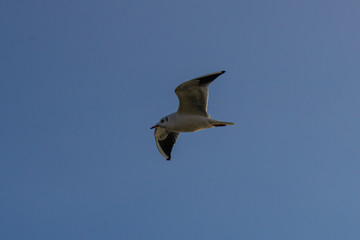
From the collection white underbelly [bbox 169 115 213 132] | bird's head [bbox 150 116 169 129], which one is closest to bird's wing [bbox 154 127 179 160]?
bird's head [bbox 150 116 169 129]

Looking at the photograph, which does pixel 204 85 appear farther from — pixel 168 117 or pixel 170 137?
pixel 170 137

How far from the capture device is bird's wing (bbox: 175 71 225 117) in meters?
10.6

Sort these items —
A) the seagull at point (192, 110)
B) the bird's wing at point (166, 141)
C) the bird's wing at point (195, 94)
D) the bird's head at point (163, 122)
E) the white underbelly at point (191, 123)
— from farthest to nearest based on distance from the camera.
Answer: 1. the bird's wing at point (166, 141)
2. the bird's head at point (163, 122)
3. the white underbelly at point (191, 123)
4. the seagull at point (192, 110)
5. the bird's wing at point (195, 94)

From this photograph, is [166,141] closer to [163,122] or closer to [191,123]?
[163,122]

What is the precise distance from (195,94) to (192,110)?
504 millimetres

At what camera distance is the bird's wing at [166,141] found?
13.1m

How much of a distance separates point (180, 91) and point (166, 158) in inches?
112

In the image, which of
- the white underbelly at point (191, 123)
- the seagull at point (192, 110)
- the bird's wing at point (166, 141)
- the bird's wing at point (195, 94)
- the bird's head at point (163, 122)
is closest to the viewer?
the bird's wing at point (195, 94)

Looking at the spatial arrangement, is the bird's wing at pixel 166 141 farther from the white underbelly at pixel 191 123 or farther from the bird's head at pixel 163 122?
the white underbelly at pixel 191 123

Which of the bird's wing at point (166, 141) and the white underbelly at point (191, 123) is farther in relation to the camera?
the bird's wing at point (166, 141)

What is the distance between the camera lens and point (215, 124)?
11.2 metres

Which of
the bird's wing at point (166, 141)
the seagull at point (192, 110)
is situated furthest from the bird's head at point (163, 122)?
the bird's wing at point (166, 141)

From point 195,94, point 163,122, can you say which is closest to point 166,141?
point 163,122

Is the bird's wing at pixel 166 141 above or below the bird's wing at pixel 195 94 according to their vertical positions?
below
